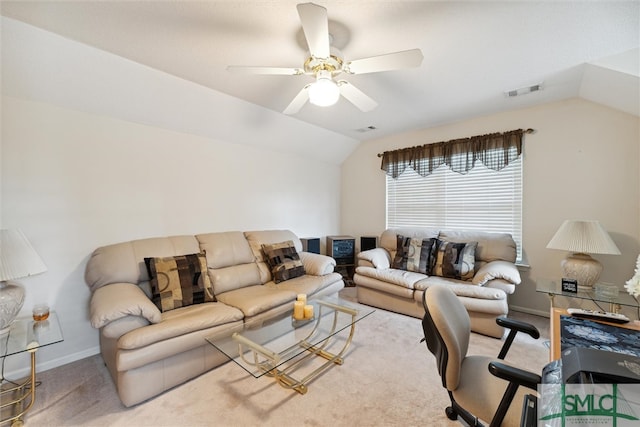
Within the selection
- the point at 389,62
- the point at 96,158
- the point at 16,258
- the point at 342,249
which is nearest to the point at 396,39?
the point at 389,62

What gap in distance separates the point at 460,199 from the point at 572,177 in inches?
47.1

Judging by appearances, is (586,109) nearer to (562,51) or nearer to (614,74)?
(614,74)

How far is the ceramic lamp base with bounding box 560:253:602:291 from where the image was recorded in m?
2.38

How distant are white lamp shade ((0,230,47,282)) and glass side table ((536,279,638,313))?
3929mm

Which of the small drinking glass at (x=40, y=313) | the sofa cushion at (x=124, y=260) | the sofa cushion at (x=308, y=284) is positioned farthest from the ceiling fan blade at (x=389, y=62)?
the small drinking glass at (x=40, y=313)

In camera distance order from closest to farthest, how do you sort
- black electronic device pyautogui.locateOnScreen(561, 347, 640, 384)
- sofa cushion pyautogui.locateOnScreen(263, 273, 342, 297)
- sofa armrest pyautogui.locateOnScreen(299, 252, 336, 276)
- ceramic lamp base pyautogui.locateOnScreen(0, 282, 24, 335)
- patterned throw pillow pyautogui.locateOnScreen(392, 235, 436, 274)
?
1. black electronic device pyautogui.locateOnScreen(561, 347, 640, 384)
2. ceramic lamp base pyautogui.locateOnScreen(0, 282, 24, 335)
3. sofa cushion pyautogui.locateOnScreen(263, 273, 342, 297)
4. sofa armrest pyautogui.locateOnScreen(299, 252, 336, 276)
5. patterned throw pillow pyautogui.locateOnScreen(392, 235, 436, 274)

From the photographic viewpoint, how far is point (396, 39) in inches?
73.5

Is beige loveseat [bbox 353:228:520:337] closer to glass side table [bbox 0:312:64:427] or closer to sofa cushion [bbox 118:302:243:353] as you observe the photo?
sofa cushion [bbox 118:302:243:353]

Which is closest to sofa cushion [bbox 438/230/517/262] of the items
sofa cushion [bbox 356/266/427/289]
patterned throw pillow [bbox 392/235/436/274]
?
patterned throw pillow [bbox 392/235/436/274]

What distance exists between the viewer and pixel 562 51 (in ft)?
6.63

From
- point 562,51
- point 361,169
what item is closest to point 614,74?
point 562,51

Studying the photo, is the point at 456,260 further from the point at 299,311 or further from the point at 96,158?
the point at 96,158

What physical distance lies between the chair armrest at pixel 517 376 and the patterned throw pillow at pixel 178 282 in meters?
2.29

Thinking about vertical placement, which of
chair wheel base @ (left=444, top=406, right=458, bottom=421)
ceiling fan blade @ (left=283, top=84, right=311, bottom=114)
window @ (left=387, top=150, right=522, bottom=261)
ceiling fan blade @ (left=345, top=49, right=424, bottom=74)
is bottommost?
chair wheel base @ (left=444, top=406, right=458, bottom=421)
